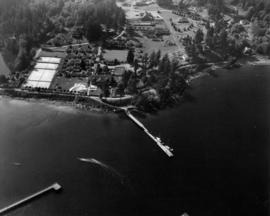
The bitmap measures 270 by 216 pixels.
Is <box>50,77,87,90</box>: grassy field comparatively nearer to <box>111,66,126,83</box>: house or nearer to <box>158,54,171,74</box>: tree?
<box>111,66,126,83</box>: house

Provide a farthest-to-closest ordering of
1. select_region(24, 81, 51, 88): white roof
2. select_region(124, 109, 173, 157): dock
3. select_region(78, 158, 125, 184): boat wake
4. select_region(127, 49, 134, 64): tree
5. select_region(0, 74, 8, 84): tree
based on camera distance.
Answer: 1. select_region(127, 49, 134, 64): tree
2. select_region(24, 81, 51, 88): white roof
3. select_region(0, 74, 8, 84): tree
4. select_region(124, 109, 173, 157): dock
5. select_region(78, 158, 125, 184): boat wake

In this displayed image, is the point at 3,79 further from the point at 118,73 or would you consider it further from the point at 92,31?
the point at 92,31

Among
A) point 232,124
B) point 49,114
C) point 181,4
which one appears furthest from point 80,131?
point 181,4

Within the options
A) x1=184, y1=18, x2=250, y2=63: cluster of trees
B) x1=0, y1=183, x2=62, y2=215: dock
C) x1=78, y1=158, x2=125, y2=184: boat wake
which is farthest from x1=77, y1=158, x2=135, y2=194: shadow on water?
x1=184, y1=18, x2=250, y2=63: cluster of trees

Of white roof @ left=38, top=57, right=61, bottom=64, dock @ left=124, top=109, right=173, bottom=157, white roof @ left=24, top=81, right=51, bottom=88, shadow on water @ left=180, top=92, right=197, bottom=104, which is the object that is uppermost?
white roof @ left=38, top=57, right=61, bottom=64

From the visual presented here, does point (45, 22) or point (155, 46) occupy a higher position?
point (45, 22)

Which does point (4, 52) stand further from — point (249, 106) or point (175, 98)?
point (249, 106)

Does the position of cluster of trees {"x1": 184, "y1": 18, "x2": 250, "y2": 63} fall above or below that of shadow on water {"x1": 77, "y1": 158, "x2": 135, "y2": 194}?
above

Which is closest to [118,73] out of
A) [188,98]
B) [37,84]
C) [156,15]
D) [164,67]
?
[164,67]
